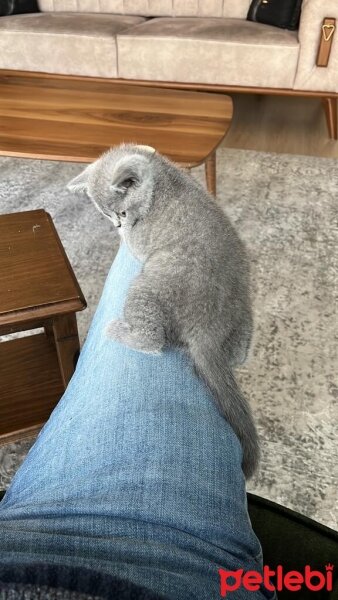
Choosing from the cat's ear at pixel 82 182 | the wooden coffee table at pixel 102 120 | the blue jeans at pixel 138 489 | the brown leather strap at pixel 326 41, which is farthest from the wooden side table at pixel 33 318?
the brown leather strap at pixel 326 41

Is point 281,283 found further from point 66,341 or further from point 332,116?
point 332,116

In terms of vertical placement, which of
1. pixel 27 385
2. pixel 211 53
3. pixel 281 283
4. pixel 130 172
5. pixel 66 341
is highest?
pixel 130 172

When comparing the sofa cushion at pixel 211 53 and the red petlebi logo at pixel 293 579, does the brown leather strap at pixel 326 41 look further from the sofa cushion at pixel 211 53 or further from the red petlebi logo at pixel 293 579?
the red petlebi logo at pixel 293 579

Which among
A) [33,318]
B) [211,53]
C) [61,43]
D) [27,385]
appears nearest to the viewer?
[33,318]

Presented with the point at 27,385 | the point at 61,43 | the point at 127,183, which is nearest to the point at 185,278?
the point at 127,183

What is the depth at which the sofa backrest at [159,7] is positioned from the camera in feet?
8.71

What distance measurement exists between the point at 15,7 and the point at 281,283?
7.92ft

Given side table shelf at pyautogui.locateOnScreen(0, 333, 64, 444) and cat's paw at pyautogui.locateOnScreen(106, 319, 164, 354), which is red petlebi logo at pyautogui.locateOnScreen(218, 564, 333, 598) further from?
side table shelf at pyautogui.locateOnScreen(0, 333, 64, 444)

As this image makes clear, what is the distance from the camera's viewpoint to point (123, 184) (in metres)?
0.93

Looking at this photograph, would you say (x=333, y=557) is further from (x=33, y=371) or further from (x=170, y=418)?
(x=33, y=371)

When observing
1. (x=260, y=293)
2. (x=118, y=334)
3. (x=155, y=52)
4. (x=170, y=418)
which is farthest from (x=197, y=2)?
(x=170, y=418)

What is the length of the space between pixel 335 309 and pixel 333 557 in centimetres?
104

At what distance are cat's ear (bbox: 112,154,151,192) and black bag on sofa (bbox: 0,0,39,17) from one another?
96.9 inches

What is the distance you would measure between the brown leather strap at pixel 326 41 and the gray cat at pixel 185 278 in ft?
5.73
